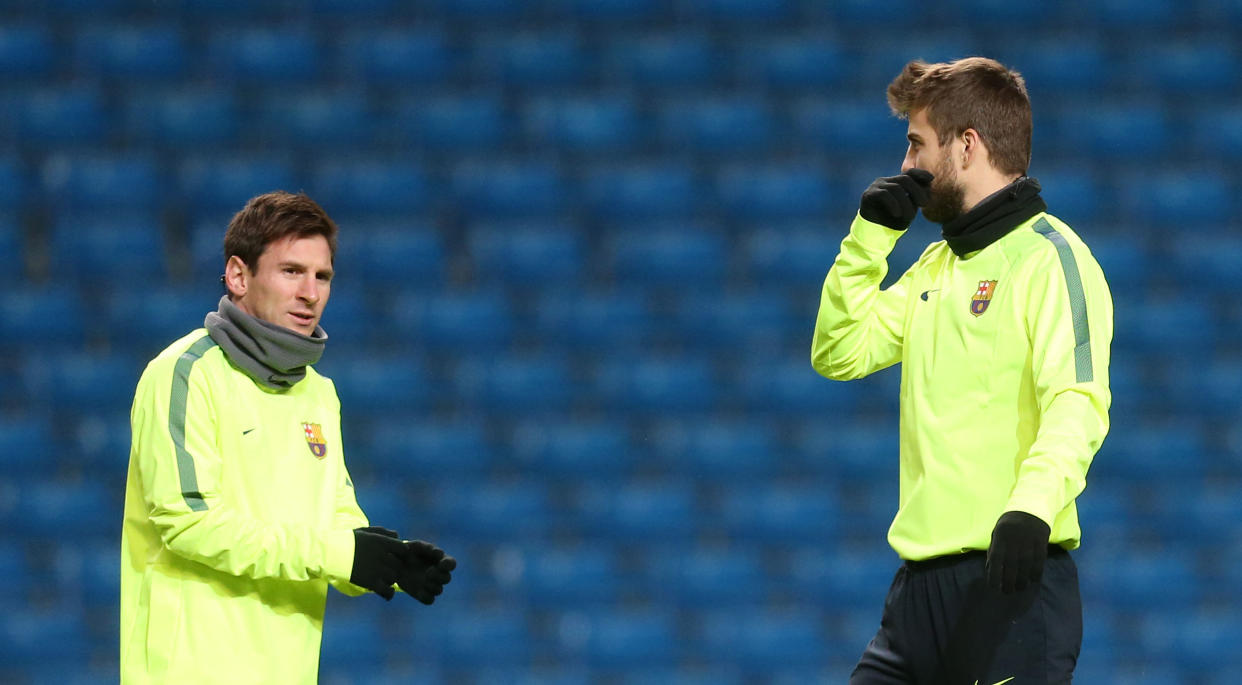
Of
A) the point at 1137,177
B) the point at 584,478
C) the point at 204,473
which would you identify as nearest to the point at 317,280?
the point at 204,473

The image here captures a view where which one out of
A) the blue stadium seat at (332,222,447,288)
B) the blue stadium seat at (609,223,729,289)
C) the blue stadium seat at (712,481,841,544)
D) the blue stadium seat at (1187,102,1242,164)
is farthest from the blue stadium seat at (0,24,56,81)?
the blue stadium seat at (1187,102,1242,164)

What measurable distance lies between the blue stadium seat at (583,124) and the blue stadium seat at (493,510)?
1.02 meters

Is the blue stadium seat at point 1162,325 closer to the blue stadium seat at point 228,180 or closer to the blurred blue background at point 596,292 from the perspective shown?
the blurred blue background at point 596,292

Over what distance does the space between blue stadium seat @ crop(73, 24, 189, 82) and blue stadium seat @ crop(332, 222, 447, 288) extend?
69 centimetres

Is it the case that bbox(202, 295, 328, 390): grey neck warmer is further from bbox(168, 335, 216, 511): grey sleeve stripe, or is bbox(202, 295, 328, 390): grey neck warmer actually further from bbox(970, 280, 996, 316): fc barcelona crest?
bbox(970, 280, 996, 316): fc barcelona crest

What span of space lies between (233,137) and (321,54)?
0.36m

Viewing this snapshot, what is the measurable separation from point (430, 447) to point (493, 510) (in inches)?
9.9

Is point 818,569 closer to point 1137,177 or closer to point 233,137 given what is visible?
point 1137,177

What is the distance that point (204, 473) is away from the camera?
5.66 ft

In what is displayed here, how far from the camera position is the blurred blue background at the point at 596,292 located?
12.6ft

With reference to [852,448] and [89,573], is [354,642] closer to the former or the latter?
[89,573]

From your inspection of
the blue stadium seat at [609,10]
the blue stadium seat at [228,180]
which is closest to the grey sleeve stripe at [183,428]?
the blue stadium seat at [228,180]

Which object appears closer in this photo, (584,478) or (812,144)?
(584,478)

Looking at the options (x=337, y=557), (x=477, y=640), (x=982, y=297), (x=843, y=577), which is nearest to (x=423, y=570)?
(x=337, y=557)
